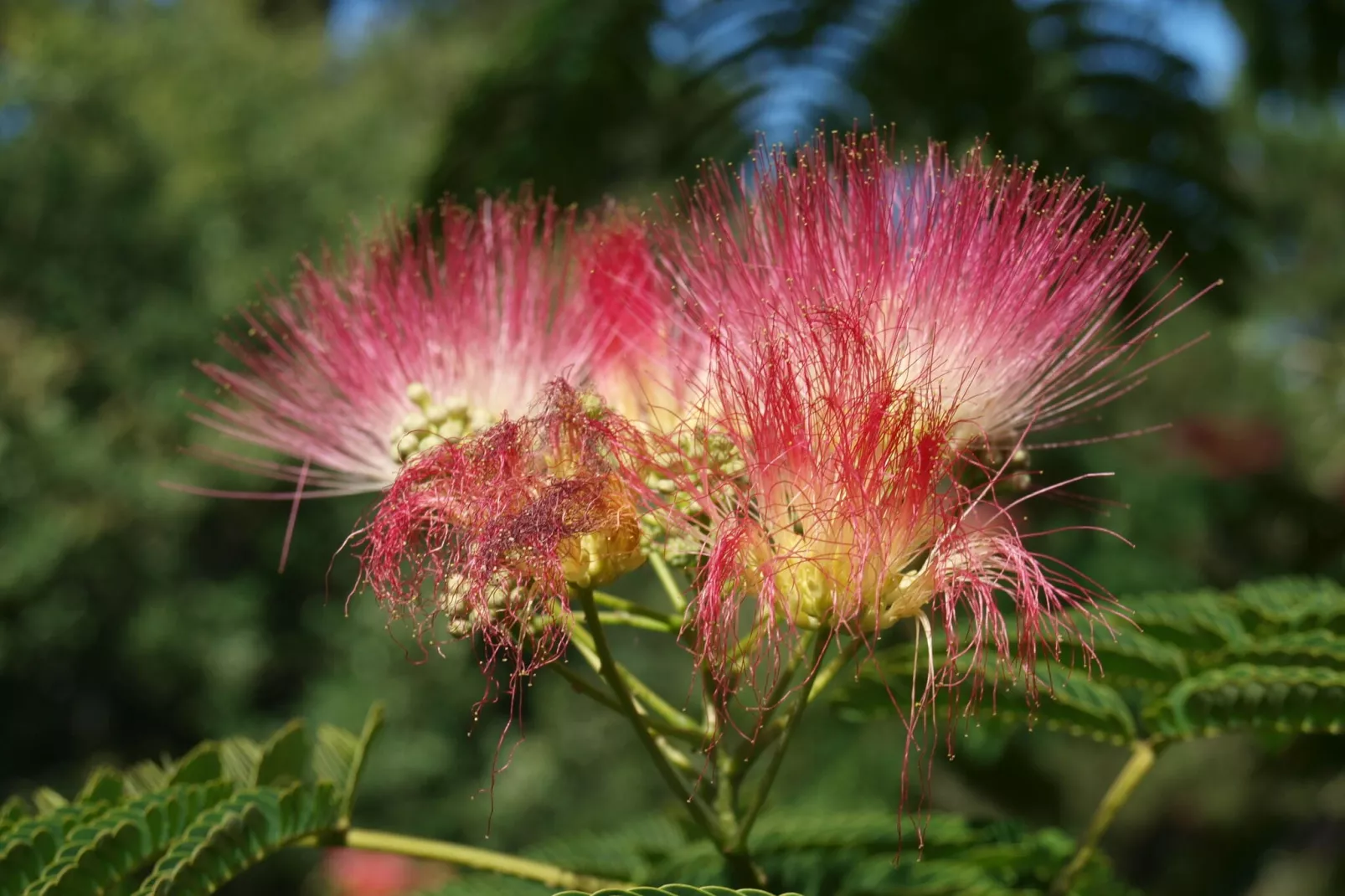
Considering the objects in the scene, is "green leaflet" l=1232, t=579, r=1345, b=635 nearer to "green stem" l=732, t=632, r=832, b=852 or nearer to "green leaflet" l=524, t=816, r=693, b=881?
"green stem" l=732, t=632, r=832, b=852

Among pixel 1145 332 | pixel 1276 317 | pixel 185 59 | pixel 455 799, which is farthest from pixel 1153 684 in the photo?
pixel 1276 317

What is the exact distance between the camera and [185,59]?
49.5 feet

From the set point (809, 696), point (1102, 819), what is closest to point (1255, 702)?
point (1102, 819)

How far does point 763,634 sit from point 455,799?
9988 millimetres

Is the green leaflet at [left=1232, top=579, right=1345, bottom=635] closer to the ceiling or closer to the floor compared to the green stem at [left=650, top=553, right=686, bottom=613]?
closer to the floor

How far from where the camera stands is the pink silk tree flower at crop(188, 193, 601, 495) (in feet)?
6.67

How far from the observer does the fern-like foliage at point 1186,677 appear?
176 cm

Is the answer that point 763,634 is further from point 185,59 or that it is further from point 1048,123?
point 185,59

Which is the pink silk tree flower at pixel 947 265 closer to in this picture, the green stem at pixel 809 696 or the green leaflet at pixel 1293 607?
the green stem at pixel 809 696

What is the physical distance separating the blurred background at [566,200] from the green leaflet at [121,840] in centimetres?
48

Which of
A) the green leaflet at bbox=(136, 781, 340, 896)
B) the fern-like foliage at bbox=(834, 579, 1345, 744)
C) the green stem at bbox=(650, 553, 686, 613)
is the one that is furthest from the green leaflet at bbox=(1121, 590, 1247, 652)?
the green leaflet at bbox=(136, 781, 340, 896)

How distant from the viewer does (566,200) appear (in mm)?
3654

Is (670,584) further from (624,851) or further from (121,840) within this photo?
(624,851)

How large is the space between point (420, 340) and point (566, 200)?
1.72 meters
